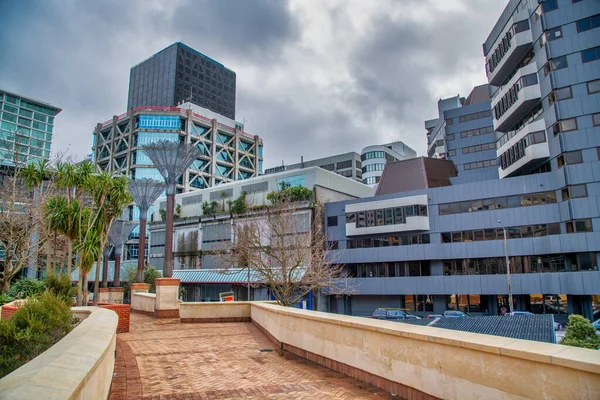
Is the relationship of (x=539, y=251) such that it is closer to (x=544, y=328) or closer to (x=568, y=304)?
(x=568, y=304)

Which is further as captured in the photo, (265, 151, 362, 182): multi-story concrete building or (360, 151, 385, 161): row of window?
(265, 151, 362, 182): multi-story concrete building

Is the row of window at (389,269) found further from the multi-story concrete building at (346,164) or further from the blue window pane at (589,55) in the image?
the multi-story concrete building at (346,164)

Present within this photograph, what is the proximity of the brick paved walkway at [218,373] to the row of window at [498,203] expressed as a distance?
31.8 metres

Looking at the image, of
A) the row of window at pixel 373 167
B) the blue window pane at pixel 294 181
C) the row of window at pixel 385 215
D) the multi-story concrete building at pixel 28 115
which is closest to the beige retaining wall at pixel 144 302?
the row of window at pixel 385 215

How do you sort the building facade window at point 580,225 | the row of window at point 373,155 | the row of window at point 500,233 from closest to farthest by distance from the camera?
the building facade window at point 580,225 → the row of window at point 500,233 → the row of window at point 373,155

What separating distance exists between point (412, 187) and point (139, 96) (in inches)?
4588

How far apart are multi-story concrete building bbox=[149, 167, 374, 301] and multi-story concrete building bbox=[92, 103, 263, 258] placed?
22434 millimetres

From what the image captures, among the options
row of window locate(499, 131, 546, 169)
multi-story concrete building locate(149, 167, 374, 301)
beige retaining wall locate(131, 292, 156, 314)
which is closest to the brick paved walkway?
beige retaining wall locate(131, 292, 156, 314)

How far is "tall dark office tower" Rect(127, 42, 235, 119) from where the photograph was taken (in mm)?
130000

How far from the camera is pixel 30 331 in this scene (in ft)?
22.0

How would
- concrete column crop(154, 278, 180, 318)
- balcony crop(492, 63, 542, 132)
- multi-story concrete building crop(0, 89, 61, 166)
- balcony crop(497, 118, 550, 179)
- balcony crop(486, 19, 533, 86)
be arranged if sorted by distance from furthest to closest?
multi-story concrete building crop(0, 89, 61, 166) < balcony crop(486, 19, 533, 86) < balcony crop(492, 63, 542, 132) < balcony crop(497, 118, 550, 179) < concrete column crop(154, 278, 180, 318)

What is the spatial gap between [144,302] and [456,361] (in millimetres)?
A: 20771

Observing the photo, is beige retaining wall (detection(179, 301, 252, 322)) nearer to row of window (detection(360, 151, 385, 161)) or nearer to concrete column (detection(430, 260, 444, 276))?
concrete column (detection(430, 260, 444, 276))

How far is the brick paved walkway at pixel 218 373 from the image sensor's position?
21.8 feet
